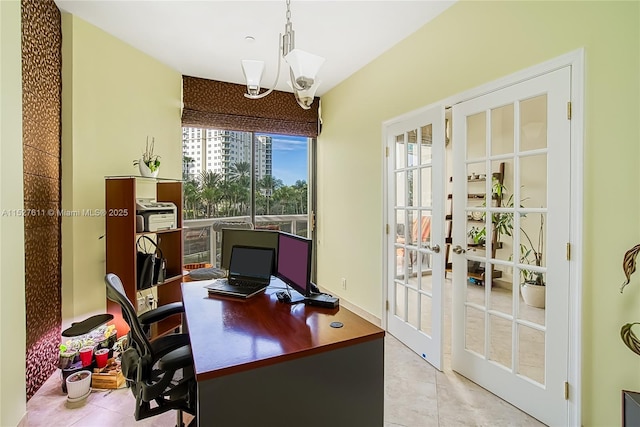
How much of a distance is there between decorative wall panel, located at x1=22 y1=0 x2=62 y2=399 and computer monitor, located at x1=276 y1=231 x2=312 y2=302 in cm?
176

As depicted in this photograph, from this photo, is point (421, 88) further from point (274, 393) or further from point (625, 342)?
point (274, 393)

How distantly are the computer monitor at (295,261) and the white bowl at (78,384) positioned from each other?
60.4 inches

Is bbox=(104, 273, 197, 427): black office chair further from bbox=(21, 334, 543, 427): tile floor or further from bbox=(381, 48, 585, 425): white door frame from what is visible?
bbox=(381, 48, 585, 425): white door frame

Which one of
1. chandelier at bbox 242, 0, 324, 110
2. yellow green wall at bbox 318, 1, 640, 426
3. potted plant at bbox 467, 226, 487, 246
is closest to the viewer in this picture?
yellow green wall at bbox 318, 1, 640, 426

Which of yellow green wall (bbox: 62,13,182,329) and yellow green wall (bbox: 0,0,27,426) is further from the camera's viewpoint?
yellow green wall (bbox: 62,13,182,329)

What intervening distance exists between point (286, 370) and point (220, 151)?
3510 millimetres

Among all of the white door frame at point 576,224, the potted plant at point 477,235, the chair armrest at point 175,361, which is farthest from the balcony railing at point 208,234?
the white door frame at point 576,224

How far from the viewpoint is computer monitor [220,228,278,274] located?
6.79ft

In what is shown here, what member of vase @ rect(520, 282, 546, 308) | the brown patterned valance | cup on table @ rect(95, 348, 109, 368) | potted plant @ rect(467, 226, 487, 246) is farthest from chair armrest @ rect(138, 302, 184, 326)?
the brown patterned valance

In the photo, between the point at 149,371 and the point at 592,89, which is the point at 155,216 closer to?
the point at 149,371

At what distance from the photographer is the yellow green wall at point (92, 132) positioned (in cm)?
262

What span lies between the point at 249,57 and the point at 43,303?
2.81 meters

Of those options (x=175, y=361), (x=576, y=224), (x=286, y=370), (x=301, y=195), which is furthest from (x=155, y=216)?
(x=576, y=224)

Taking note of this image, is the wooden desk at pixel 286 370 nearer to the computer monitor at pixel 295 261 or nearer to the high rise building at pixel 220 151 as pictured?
the computer monitor at pixel 295 261
